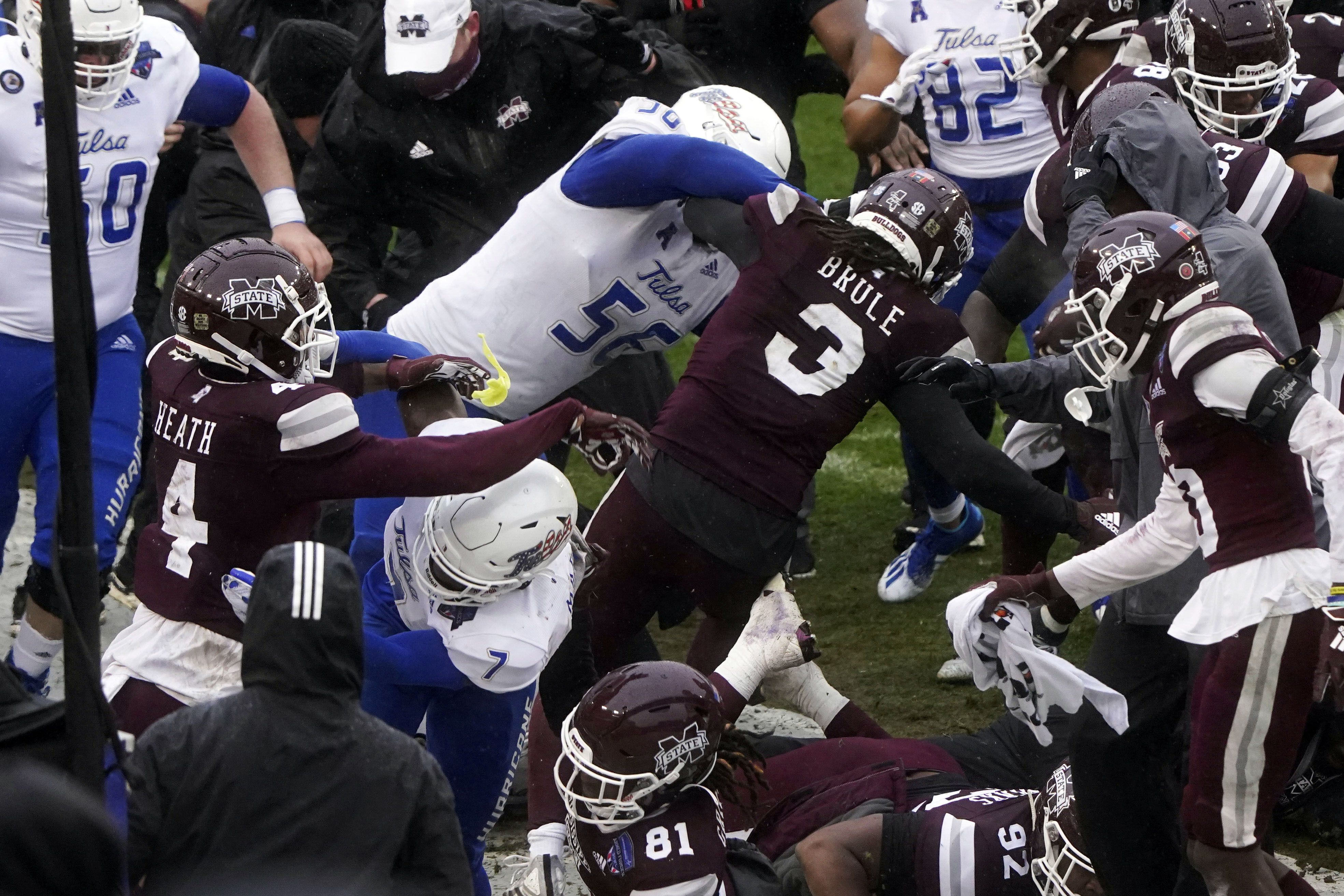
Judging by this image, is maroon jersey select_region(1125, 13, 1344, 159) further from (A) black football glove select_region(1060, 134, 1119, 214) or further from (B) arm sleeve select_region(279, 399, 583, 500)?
(B) arm sleeve select_region(279, 399, 583, 500)

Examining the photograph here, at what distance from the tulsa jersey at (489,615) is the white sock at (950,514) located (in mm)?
1927

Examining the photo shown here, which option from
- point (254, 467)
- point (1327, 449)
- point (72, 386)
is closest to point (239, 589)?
point (254, 467)

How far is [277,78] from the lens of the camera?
5617mm

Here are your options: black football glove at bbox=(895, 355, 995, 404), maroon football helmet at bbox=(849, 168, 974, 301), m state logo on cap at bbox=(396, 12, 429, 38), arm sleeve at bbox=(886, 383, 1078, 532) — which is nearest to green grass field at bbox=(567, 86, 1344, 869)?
arm sleeve at bbox=(886, 383, 1078, 532)

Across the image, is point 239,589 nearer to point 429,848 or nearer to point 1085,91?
point 429,848

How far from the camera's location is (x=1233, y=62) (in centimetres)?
386

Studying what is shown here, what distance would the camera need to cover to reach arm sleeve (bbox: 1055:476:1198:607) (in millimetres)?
3256

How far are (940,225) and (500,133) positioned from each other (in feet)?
6.13

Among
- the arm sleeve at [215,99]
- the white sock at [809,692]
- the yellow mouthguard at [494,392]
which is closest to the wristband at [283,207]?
the arm sleeve at [215,99]

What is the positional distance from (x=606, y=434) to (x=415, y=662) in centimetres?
61

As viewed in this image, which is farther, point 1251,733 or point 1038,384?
point 1038,384

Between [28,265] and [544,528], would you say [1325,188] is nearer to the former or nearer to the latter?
[544,528]

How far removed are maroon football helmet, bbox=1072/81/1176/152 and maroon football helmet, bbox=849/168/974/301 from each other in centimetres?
33

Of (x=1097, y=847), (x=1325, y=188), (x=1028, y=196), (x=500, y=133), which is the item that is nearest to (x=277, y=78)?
(x=500, y=133)
